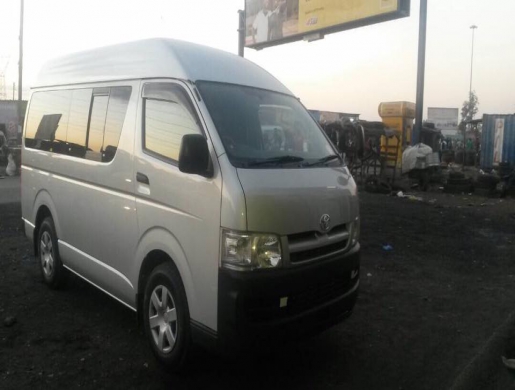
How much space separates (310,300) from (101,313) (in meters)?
2.38

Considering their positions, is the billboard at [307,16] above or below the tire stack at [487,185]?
above

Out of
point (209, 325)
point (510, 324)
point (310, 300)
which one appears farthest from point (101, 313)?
point (510, 324)

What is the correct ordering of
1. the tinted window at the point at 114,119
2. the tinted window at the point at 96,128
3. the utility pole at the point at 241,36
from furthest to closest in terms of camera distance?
the utility pole at the point at 241,36 < the tinted window at the point at 96,128 < the tinted window at the point at 114,119

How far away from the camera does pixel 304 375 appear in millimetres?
3750

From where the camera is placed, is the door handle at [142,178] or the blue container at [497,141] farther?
the blue container at [497,141]

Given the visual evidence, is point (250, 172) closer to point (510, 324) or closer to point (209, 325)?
point (209, 325)

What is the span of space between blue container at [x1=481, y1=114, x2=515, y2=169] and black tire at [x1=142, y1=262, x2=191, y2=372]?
18944mm

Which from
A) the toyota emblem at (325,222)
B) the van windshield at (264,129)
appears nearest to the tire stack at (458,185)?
the van windshield at (264,129)

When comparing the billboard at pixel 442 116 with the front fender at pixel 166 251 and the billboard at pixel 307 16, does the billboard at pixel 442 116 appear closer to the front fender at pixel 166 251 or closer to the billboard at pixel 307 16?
the billboard at pixel 307 16

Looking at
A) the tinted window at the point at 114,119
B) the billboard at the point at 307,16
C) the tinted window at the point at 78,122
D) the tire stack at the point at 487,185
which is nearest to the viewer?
the tinted window at the point at 114,119

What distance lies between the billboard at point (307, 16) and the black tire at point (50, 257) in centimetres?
1252

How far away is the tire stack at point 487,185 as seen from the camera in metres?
14.8

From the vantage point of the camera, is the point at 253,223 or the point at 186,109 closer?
the point at 253,223

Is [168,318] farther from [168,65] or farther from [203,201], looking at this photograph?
[168,65]
